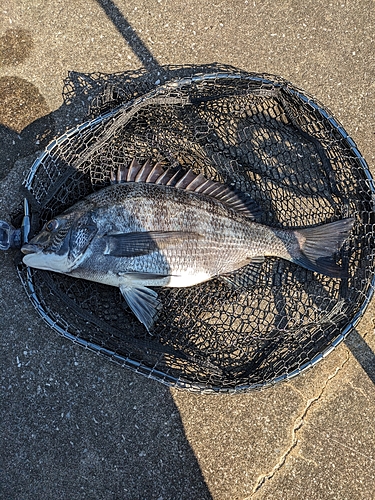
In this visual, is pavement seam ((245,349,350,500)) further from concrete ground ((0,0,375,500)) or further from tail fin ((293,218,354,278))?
tail fin ((293,218,354,278))

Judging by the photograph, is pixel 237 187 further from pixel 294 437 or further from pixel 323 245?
pixel 294 437

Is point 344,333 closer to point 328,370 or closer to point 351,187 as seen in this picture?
point 328,370

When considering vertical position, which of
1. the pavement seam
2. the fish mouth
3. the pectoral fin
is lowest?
the pavement seam

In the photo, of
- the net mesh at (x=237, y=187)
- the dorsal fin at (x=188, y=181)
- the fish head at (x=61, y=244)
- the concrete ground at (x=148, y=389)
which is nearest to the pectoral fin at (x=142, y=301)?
the net mesh at (x=237, y=187)

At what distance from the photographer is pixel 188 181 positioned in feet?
9.55

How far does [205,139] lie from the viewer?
3.10 meters


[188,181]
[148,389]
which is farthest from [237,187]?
[148,389]

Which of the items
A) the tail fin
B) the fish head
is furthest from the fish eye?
the tail fin

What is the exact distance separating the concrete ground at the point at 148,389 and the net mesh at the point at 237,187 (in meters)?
0.27

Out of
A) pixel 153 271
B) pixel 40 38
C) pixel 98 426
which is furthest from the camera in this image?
pixel 40 38

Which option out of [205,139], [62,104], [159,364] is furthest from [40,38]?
[159,364]

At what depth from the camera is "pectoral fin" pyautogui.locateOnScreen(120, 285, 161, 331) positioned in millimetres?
2750

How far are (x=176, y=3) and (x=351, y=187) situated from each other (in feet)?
6.63

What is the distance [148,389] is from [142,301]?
74 centimetres
